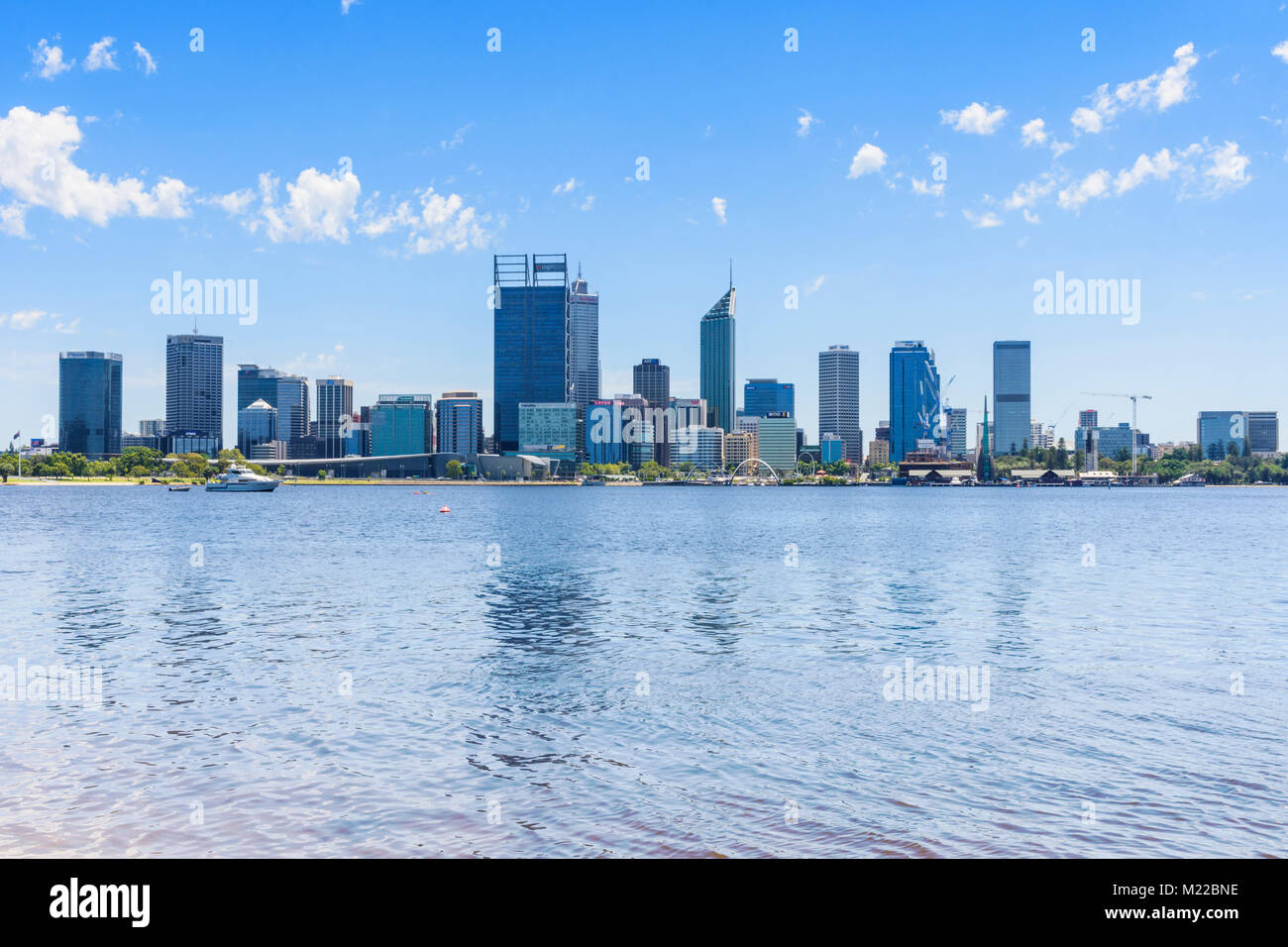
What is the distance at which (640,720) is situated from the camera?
82.1 feet

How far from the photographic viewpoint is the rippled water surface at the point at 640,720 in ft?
54.9

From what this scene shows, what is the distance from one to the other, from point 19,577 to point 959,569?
212 ft

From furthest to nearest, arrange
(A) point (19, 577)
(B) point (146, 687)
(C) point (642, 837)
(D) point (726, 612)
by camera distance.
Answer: (A) point (19, 577) < (D) point (726, 612) < (B) point (146, 687) < (C) point (642, 837)

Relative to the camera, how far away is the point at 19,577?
60.8 metres

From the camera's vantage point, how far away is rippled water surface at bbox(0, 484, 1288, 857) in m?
16.7

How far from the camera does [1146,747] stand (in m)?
22.0
